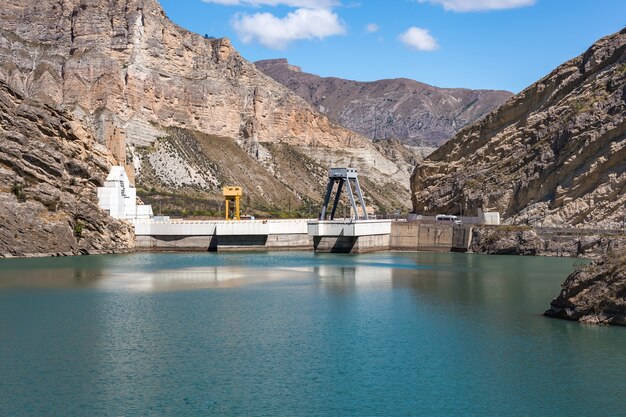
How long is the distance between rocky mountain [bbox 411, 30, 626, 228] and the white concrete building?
3828 cm

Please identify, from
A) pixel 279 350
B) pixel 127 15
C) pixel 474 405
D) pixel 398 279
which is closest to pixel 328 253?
pixel 398 279

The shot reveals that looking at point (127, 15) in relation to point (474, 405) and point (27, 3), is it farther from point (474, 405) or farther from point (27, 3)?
point (474, 405)

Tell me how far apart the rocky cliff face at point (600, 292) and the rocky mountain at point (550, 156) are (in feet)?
144

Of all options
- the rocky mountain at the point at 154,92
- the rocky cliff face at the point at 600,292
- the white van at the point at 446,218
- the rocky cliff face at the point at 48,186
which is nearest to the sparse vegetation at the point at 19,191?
the rocky cliff face at the point at 48,186

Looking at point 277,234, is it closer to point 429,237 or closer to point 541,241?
point 429,237

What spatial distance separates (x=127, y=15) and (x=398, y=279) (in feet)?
398

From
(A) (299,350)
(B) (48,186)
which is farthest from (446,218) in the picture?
(A) (299,350)

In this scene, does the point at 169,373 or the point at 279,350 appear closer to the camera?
the point at 169,373

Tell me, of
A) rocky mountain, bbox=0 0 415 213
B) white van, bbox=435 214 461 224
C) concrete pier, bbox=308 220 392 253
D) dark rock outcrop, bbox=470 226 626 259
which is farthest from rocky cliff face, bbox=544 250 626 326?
rocky mountain, bbox=0 0 415 213

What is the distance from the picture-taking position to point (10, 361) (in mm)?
31547

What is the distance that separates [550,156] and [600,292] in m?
55.9

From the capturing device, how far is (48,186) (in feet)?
259

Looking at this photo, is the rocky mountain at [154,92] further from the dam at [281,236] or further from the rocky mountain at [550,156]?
the rocky mountain at [550,156]

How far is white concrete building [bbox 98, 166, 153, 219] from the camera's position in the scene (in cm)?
Result: 8531
